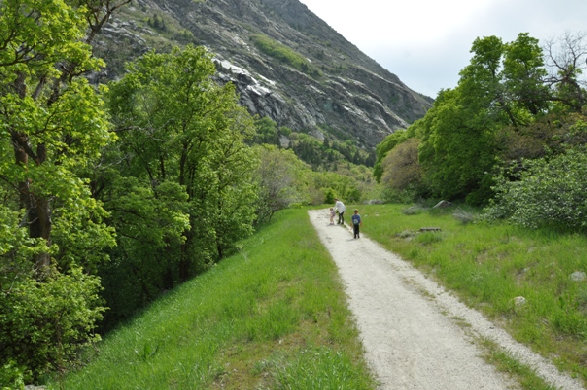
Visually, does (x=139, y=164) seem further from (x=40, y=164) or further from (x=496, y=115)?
(x=496, y=115)

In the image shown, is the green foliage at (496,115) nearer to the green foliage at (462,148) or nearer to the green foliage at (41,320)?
the green foliage at (462,148)

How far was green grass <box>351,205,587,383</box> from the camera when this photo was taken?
6.64 metres

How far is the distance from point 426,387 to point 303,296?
14.9 feet

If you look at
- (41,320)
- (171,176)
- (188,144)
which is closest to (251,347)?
(41,320)

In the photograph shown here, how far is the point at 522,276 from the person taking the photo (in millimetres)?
9586

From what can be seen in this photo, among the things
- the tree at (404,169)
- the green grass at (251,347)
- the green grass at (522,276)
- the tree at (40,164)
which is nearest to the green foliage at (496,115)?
the green grass at (522,276)

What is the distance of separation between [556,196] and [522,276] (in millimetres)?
5180

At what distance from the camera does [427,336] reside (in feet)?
23.9

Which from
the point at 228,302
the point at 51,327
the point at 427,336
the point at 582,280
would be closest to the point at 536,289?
the point at 582,280

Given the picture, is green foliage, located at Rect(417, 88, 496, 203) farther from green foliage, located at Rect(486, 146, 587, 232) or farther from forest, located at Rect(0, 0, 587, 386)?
green foliage, located at Rect(486, 146, 587, 232)

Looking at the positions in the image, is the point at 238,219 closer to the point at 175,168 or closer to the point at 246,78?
the point at 175,168

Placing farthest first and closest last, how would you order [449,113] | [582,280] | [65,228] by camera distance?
[449,113] → [65,228] → [582,280]

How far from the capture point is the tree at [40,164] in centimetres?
816

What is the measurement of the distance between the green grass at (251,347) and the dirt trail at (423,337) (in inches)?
20.6
